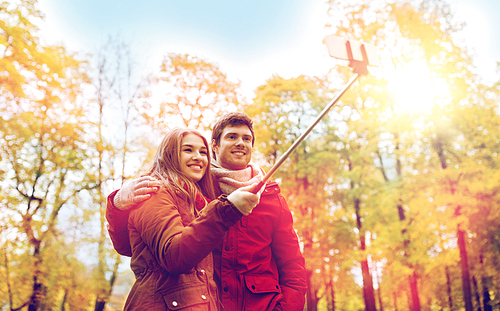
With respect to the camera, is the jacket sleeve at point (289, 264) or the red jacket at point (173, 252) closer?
the red jacket at point (173, 252)

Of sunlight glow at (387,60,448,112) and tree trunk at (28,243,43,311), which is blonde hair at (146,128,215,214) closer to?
sunlight glow at (387,60,448,112)

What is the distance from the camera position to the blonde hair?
213 centimetres

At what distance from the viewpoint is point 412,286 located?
1252 cm

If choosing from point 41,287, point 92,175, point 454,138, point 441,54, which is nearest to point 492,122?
point 454,138

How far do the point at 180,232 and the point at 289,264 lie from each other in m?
1.20

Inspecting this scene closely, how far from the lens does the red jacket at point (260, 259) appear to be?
229 centimetres

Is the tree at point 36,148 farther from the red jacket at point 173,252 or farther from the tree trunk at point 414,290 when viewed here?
the tree trunk at point 414,290

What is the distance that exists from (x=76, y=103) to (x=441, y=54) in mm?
12086

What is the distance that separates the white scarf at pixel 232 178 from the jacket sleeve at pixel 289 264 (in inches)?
14.0

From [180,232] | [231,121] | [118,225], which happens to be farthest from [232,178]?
[180,232]

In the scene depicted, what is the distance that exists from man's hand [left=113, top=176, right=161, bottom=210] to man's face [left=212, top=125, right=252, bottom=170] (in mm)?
878

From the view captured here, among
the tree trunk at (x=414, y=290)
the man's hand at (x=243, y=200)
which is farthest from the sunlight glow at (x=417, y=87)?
the man's hand at (x=243, y=200)

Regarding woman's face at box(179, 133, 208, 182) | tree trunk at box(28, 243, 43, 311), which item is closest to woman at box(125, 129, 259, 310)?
woman's face at box(179, 133, 208, 182)

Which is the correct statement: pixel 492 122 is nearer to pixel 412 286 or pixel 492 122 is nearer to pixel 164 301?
pixel 412 286
